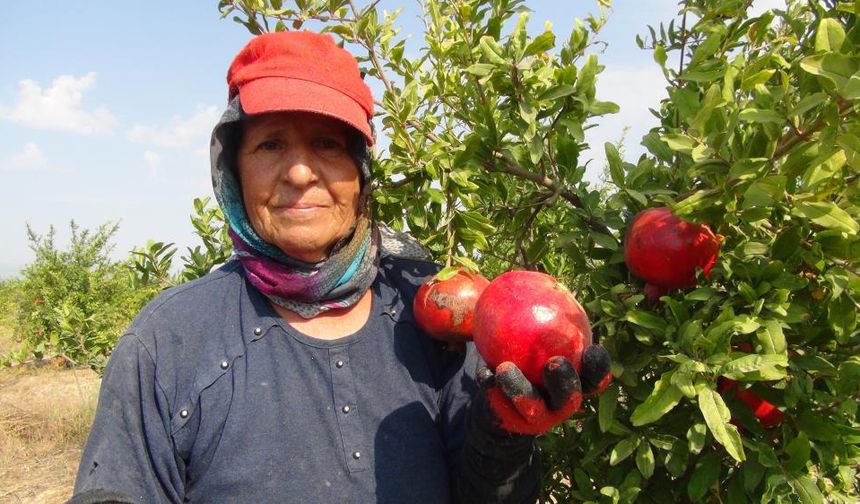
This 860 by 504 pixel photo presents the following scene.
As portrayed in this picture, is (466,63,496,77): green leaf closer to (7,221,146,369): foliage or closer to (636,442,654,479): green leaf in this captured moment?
(636,442,654,479): green leaf

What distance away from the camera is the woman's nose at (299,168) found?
1.44 meters

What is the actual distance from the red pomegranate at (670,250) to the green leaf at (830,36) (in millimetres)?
413

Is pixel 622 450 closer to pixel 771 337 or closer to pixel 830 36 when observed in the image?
pixel 771 337

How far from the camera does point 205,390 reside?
4.51 ft

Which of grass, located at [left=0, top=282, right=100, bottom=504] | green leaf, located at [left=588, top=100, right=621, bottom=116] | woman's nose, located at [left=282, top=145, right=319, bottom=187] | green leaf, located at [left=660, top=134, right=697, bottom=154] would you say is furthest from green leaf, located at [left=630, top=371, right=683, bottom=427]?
grass, located at [left=0, top=282, right=100, bottom=504]

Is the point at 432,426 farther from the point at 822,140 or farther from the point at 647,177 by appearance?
the point at 822,140

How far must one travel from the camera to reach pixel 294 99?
1.41 meters

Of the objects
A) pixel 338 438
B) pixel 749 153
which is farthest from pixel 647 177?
pixel 338 438

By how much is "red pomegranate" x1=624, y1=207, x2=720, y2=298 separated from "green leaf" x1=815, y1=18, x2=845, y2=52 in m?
0.41

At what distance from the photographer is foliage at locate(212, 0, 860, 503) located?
42.6 inches

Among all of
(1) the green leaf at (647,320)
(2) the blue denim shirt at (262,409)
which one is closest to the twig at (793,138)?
(1) the green leaf at (647,320)

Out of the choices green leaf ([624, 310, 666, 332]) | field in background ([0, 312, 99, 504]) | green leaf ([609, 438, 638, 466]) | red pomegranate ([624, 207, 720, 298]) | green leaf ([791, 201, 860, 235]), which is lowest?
field in background ([0, 312, 99, 504])

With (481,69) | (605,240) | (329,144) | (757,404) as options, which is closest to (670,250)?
(605,240)

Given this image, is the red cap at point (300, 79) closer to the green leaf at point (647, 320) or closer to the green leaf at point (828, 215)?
the green leaf at point (647, 320)
